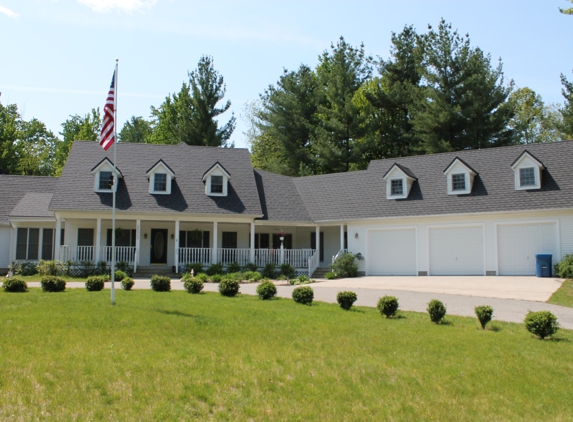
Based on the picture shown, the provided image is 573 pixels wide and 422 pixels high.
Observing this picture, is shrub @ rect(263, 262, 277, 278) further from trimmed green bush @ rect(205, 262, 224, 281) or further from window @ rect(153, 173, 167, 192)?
window @ rect(153, 173, 167, 192)

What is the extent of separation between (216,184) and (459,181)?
503 inches

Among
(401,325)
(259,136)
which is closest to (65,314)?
(401,325)

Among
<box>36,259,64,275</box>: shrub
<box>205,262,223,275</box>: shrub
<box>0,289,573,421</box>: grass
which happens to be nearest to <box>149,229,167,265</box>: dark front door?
<box>205,262,223,275</box>: shrub

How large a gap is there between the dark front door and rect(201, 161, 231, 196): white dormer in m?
3.33

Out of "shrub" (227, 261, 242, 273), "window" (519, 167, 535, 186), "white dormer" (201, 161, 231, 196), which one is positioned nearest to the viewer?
"window" (519, 167, 535, 186)

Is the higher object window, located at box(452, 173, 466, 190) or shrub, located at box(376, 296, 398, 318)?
window, located at box(452, 173, 466, 190)

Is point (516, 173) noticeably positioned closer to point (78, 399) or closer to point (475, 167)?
point (475, 167)

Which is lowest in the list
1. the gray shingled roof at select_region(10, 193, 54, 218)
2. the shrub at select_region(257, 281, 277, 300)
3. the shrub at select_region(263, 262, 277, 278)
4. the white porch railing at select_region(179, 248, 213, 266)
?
the shrub at select_region(257, 281, 277, 300)

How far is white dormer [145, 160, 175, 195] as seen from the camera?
2858 centimetres

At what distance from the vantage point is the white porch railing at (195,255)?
27672mm

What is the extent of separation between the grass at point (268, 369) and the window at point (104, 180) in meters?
16.2

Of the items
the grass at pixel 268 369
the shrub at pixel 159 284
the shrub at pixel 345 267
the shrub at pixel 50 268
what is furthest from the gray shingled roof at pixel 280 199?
the grass at pixel 268 369

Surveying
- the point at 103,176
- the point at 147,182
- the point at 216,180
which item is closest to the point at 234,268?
the point at 216,180

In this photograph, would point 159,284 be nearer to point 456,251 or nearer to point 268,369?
point 268,369
